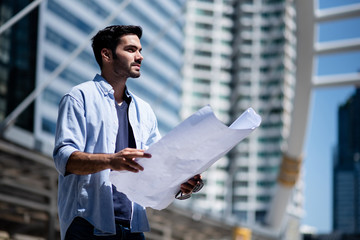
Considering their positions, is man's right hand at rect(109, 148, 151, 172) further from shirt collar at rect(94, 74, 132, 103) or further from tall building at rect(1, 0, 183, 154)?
tall building at rect(1, 0, 183, 154)

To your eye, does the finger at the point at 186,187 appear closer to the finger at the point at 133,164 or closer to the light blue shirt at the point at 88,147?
the light blue shirt at the point at 88,147

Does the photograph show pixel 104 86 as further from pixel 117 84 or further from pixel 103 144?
pixel 103 144

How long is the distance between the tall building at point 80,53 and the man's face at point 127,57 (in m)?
36.5

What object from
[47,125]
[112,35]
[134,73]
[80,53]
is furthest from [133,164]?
[47,125]

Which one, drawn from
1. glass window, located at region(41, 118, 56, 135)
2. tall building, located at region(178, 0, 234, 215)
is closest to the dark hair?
glass window, located at region(41, 118, 56, 135)

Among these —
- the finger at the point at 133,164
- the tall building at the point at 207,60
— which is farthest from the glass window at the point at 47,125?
the finger at the point at 133,164

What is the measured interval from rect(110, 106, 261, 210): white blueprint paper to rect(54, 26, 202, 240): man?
60 mm

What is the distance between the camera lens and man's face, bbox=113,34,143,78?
2211mm

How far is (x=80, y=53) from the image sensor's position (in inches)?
2410

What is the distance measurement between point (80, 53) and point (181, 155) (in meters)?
60.3

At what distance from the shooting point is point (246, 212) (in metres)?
91.4

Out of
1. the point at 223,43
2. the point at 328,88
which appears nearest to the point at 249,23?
the point at 223,43

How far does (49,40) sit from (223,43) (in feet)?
127

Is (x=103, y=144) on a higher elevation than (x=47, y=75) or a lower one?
lower
